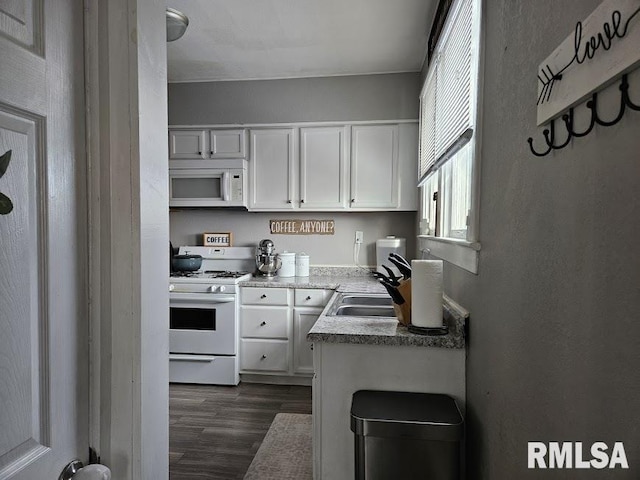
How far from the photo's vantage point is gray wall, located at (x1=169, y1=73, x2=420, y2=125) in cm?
358

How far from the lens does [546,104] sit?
87 centimetres

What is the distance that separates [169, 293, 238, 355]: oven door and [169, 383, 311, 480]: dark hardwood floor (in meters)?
0.34

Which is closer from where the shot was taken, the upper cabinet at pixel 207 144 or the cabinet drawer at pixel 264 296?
the cabinet drawer at pixel 264 296

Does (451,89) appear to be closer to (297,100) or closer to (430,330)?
(430,330)

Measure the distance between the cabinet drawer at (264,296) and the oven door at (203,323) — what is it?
117 millimetres

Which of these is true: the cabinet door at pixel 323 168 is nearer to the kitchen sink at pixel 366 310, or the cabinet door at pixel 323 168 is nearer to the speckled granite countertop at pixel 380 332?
the kitchen sink at pixel 366 310

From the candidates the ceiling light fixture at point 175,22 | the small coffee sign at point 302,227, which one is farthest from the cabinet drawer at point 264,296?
the ceiling light fixture at point 175,22

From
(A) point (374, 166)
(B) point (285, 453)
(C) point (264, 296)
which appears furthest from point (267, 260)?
(B) point (285, 453)

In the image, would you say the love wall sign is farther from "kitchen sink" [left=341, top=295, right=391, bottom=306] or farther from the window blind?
"kitchen sink" [left=341, top=295, right=391, bottom=306]

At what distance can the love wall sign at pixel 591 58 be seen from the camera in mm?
569

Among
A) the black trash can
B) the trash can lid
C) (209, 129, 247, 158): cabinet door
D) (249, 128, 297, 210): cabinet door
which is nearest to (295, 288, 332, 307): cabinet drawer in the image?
(249, 128, 297, 210): cabinet door

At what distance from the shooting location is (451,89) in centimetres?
202

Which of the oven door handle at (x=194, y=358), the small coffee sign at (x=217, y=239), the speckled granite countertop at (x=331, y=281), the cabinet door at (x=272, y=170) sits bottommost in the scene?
the oven door handle at (x=194, y=358)

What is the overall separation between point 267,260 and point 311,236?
19.7 inches
